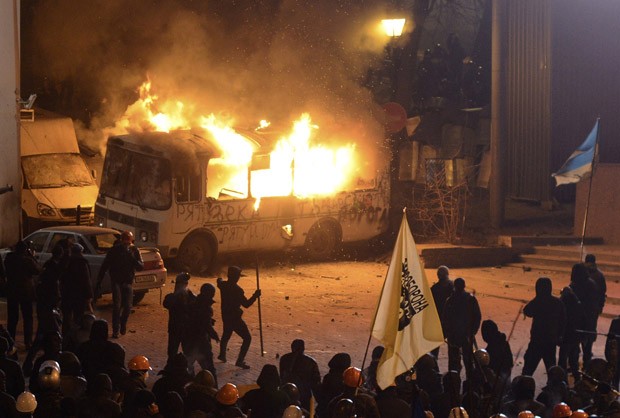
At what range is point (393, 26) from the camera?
74.1ft

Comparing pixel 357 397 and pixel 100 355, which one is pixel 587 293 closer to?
pixel 357 397

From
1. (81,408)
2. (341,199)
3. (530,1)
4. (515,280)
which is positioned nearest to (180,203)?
(341,199)

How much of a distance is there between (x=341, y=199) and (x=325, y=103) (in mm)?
3476

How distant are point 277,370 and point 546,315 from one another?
4050 millimetres

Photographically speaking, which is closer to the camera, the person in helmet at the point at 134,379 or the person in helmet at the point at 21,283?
the person in helmet at the point at 134,379

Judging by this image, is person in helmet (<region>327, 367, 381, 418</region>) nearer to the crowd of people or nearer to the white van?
the crowd of people

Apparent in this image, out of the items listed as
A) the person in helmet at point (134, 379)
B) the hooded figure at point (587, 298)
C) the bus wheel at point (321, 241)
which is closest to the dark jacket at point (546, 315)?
the hooded figure at point (587, 298)

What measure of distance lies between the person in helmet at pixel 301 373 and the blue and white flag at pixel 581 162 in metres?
9.50

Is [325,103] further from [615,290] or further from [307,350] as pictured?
[307,350]

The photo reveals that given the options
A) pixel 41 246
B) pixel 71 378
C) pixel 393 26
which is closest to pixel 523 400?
pixel 71 378

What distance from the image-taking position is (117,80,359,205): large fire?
2278 centimetres

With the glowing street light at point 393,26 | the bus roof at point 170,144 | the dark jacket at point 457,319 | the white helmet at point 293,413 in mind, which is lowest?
the white helmet at point 293,413

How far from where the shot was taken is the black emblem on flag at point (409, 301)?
994 centimetres

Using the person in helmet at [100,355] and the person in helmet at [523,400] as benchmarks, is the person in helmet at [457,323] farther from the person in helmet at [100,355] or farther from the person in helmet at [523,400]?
the person in helmet at [100,355]
